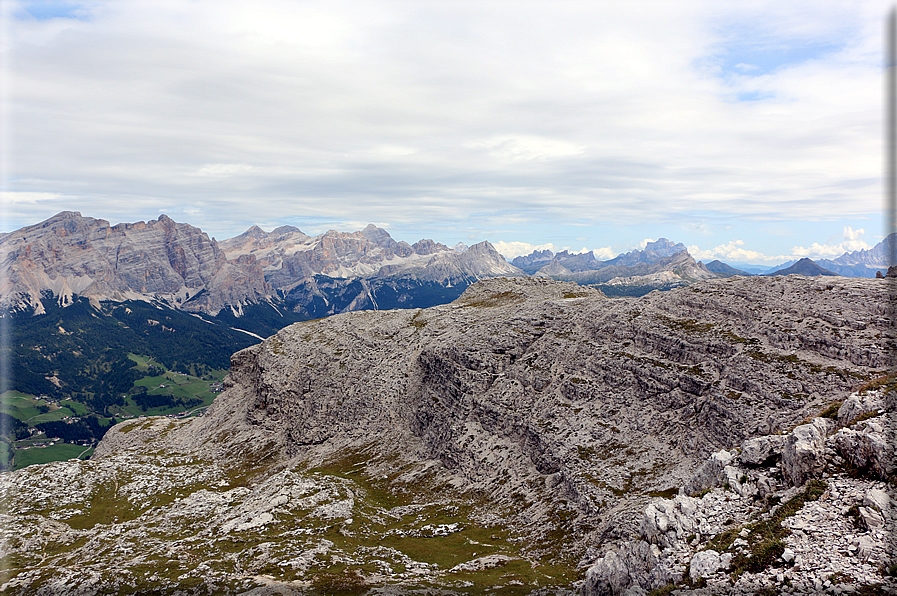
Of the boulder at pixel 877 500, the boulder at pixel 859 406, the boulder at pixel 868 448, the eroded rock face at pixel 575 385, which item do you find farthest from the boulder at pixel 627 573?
the eroded rock face at pixel 575 385

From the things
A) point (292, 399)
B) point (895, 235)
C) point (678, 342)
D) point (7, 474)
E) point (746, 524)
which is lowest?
point (7, 474)

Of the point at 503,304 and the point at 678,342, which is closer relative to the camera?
the point at 678,342

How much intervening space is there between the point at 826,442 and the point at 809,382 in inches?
1694

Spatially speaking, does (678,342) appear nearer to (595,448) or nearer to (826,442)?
(595,448)

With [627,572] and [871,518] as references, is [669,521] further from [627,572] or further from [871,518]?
[871,518]

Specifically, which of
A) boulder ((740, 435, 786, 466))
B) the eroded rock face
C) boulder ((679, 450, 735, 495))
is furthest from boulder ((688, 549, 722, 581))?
the eroded rock face

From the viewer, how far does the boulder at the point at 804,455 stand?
30453mm

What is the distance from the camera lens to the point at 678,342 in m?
82.6

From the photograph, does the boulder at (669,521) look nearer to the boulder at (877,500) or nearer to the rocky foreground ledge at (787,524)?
the rocky foreground ledge at (787,524)

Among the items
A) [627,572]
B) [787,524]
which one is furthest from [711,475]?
[787,524]

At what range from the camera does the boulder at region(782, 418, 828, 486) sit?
30.5 meters

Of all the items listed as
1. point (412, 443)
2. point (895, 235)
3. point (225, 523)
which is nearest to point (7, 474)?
point (225, 523)

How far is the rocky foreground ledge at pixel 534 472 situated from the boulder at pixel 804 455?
18 centimetres

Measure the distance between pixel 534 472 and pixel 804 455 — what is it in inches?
2219
